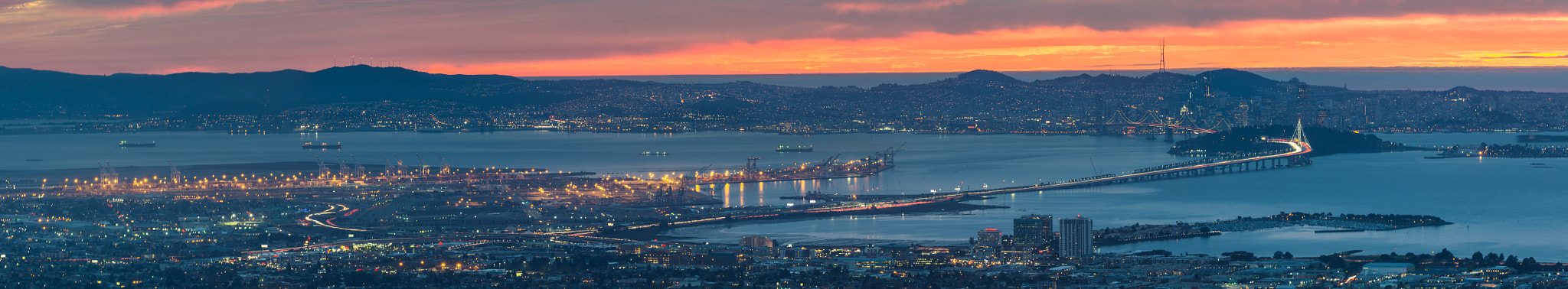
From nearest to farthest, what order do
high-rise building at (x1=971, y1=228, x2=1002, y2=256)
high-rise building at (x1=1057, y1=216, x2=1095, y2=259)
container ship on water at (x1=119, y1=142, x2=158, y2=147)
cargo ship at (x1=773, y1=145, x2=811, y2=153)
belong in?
1. high-rise building at (x1=971, y1=228, x2=1002, y2=256)
2. high-rise building at (x1=1057, y1=216, x2=1095, y2=259)
3. cargo ship at (x1=773, y1=145, x2=811, y2=153)
4. container ship on water at (x1=119, y1=142, x2=158, y2=147)

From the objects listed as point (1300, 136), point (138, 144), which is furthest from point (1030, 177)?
point (138, 144)

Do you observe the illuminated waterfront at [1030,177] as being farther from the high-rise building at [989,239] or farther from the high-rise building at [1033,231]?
the high-rise building at [989,239]

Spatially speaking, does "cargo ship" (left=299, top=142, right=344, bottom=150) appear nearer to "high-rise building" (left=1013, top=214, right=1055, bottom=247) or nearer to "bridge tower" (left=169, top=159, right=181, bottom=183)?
"bridge tower" (left=169, top=159, right=181, bottom=183)

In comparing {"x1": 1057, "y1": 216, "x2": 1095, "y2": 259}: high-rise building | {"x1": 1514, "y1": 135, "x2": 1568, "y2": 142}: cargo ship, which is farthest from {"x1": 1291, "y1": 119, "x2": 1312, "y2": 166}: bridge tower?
{"x1": 1057, "y1": 216, "x2": 1095, "y2": 259}: high-rise building

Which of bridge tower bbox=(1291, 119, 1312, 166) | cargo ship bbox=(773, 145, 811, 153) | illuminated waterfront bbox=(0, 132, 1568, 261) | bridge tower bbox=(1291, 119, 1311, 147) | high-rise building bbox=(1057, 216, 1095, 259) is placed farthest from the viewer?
bridge tower bbox=(1291, 119, 1311, 147)

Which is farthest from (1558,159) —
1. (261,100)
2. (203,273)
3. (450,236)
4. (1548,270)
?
(261,100)

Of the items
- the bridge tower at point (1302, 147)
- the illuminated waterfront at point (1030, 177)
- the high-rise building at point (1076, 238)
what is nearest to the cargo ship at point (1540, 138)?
the illuminated waterfront at point (1030, 177)
